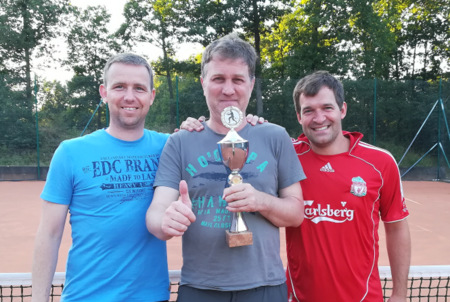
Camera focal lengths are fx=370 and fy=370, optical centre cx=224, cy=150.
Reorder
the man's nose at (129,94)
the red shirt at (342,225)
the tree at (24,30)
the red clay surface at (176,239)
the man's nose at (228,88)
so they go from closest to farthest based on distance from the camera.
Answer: the man's nose at (228,88) → the man's nose at (129,94) → the red shirt at (342,225) → the red clay surface at (176,239) → the tree at (24,30)

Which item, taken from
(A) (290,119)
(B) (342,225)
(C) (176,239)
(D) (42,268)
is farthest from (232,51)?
(A) (290,119)

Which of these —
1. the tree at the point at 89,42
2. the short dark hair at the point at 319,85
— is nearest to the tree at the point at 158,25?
the tree at the point at 89,42

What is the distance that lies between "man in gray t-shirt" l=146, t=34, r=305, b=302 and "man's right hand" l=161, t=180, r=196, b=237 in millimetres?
87

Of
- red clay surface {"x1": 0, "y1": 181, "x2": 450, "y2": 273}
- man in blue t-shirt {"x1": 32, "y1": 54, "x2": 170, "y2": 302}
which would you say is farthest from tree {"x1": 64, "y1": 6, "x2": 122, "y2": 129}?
man in blue t-shirt {"x1": 32, "y1": 54, "x2": 170, "y2": 302}

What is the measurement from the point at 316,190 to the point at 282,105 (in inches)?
420

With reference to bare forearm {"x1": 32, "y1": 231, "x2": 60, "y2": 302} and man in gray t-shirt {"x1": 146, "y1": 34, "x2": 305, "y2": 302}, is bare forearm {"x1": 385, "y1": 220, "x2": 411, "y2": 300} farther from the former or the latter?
bare forearm {"x1": 32, "y1": 231, "x2": 60, "y2": 302}

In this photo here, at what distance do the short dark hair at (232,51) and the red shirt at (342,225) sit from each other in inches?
29.0

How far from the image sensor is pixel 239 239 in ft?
5.14

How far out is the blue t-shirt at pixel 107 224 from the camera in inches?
72.6

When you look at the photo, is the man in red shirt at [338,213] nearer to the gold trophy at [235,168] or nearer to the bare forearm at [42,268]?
the gold trophy at [235,168]

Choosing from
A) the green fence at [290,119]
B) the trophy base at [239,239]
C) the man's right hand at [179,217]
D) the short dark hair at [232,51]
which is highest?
the green fence at [290,119]

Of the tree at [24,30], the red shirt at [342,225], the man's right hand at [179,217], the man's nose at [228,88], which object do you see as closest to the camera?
the man's right hand at [179,217]

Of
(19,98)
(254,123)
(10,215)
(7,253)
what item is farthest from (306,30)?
(254,123)

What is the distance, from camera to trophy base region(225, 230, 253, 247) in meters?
1.56
